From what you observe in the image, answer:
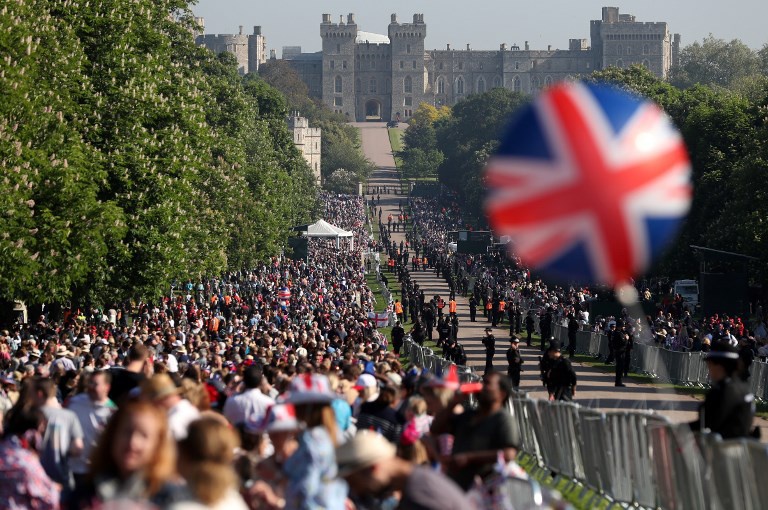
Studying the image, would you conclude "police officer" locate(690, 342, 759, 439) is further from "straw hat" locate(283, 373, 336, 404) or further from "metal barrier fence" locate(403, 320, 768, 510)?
"straw hat" locate(283, 373, 336, 404)

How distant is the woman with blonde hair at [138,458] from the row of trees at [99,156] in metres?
25.7

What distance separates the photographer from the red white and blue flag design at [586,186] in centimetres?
988

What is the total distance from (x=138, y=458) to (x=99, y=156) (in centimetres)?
3277

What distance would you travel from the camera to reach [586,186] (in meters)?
9.92

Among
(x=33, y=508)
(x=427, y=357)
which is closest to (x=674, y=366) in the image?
(x=427, y=357)

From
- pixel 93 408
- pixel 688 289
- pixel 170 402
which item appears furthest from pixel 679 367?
pixel 688 289

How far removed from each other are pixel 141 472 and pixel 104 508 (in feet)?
2.17

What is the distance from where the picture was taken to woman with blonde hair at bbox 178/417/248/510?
793 cm

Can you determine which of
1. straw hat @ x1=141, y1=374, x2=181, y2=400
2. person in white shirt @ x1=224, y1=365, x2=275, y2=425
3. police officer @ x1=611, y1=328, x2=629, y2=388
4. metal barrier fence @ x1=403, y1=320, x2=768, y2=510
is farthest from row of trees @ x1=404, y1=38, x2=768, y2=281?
straw hat @ x1=141, y1=374, x2=181, y2=400

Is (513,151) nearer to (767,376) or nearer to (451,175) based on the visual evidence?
(767,376)

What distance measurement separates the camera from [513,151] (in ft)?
32.8

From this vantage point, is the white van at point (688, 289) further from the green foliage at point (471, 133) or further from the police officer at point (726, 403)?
the green foliage at point (471, 133)

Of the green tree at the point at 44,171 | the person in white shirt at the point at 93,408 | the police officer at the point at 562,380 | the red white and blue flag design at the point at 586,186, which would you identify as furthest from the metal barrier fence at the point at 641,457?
the green tree at the point at 44,171

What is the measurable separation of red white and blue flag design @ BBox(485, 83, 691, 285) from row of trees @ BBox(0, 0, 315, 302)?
2479 centimetres
